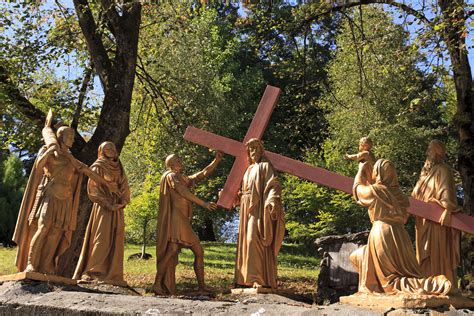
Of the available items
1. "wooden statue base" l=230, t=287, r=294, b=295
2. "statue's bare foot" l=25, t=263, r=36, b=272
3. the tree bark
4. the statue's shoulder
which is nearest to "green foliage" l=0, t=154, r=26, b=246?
the tree bark

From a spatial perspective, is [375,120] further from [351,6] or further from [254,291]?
[254,291]

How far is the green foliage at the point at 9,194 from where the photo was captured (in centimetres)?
2895

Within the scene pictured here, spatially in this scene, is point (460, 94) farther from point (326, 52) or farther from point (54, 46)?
point (326, 52)

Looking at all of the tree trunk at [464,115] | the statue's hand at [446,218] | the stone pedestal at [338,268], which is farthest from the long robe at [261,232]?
the tree trunk at [464,115]

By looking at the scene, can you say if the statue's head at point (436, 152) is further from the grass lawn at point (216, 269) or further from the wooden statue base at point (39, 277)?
the grass lawn at point (216, 269)

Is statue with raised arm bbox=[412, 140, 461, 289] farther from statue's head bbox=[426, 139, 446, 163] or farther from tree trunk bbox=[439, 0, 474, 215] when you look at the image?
tree trunk bbox=[439, 0, 474, 215]

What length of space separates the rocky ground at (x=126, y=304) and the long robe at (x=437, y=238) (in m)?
2.06

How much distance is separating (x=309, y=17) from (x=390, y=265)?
972 centimetres

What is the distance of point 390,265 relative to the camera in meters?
8.16

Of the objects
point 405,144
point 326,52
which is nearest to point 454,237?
point 405,144

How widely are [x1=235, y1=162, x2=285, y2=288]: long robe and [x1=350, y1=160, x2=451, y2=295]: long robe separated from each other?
1.46 meters

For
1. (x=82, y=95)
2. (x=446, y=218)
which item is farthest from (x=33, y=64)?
(x=446, y=218)

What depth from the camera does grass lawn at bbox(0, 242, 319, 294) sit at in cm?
1823

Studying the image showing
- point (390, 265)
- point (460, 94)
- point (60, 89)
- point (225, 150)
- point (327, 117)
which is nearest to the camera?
point (390, 265)
